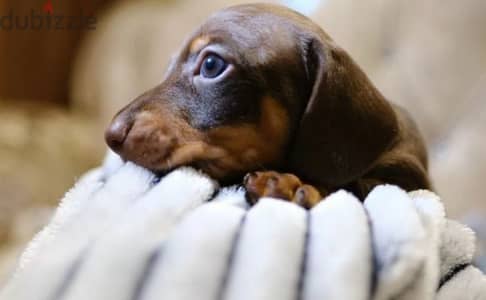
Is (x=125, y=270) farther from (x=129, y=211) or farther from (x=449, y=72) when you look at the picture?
(x=449, y=72)

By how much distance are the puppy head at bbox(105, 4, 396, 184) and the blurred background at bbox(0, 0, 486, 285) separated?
0.78 metres

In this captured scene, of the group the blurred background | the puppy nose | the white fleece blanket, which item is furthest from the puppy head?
the blurred background

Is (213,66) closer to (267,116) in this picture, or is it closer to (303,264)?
(267,116)

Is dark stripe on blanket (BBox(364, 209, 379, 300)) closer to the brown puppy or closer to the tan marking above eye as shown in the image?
the brown puppy

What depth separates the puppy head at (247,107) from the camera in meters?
1.04

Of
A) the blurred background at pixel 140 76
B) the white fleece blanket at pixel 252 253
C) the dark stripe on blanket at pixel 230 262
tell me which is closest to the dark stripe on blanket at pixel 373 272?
the white fleece blanket at pixel 252 253

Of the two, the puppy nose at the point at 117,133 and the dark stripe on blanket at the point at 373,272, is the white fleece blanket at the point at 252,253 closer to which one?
the dark stripe on blanket at the point at 373,272

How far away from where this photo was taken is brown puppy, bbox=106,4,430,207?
3.44ft

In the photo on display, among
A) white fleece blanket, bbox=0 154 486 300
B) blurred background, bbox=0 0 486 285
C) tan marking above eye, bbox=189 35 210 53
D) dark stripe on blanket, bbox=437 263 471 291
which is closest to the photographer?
white fleece blanket, bbox=0 154 486 300

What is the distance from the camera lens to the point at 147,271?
0.79m

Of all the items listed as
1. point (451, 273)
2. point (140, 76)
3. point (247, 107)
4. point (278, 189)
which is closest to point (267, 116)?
point (247, 107)

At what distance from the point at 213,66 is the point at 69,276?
42 cm

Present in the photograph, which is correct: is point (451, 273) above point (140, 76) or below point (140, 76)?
above

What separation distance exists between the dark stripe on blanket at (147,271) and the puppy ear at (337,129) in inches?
13.0
